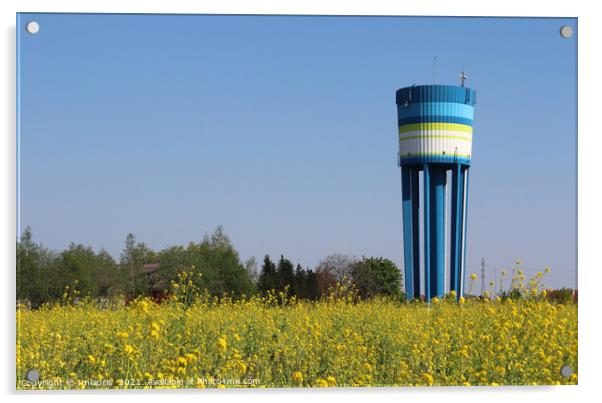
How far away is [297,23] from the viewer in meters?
9.73

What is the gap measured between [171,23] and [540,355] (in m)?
5.11

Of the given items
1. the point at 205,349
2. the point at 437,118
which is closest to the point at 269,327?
the point at 205,349

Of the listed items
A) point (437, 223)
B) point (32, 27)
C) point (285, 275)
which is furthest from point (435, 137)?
point (32, 27)

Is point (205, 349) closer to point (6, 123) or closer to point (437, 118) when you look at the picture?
point (6, 123)

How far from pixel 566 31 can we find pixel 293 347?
175 inches

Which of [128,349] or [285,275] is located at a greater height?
[285,275]

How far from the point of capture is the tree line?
32.2 feet

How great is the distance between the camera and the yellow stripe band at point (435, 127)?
11.1 metres

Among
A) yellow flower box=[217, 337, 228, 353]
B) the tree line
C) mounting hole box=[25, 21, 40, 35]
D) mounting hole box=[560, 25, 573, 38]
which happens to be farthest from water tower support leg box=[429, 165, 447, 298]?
mounting hole box=[25, 21, 40, 35]

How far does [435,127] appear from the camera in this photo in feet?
41.0

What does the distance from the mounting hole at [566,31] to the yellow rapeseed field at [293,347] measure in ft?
9.39

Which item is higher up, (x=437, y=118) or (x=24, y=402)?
(x=437, y=118)

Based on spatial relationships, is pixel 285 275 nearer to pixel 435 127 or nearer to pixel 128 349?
pixel 128 349

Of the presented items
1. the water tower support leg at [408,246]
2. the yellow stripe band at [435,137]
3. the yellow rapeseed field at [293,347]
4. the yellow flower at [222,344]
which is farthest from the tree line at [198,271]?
the yellow stripe band at [435,137]
